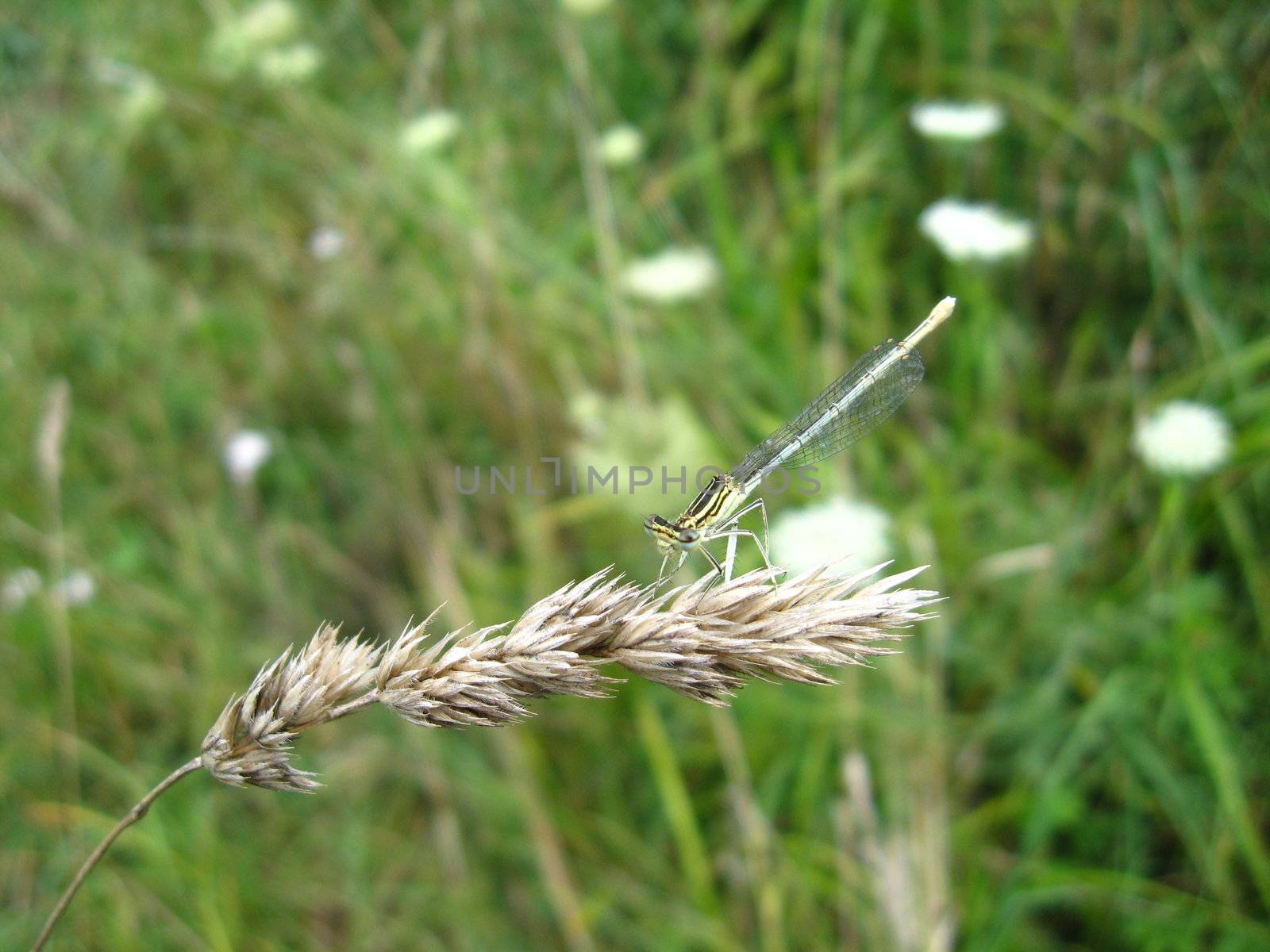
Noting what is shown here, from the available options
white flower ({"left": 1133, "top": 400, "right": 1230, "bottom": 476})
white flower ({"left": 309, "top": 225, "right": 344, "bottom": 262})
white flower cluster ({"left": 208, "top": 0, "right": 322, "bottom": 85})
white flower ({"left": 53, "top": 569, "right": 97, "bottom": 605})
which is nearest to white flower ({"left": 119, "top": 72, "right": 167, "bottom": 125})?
white flower cluster ({"left": 208, "top": 0, "right": 322, "bottom": 85})

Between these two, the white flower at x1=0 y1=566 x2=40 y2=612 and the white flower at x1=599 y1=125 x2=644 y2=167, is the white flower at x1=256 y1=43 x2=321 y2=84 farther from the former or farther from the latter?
the white flower at x1=0 y1=566 x2=40 y2=612

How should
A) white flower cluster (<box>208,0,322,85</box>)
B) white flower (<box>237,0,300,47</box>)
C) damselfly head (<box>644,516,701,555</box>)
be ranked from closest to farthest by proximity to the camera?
damselfly head (<box>644,516,701,555</box>) < white flower cluster (<box>208,0,322,85</box>) < white flower (<box>237,0,300,47</box>)

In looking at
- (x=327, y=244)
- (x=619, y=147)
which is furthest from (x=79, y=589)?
(x=619, y=147)

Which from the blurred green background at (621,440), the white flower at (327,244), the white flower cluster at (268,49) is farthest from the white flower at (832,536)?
the white flower cluster at (268,49)

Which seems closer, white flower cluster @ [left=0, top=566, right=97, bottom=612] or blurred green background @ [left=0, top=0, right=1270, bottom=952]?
blurred green background @ [left=0, top=0, right=1270, bottom=952]

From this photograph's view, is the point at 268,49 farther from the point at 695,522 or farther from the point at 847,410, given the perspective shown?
the point at 695,522

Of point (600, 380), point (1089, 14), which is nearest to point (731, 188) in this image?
point (600, 380)
